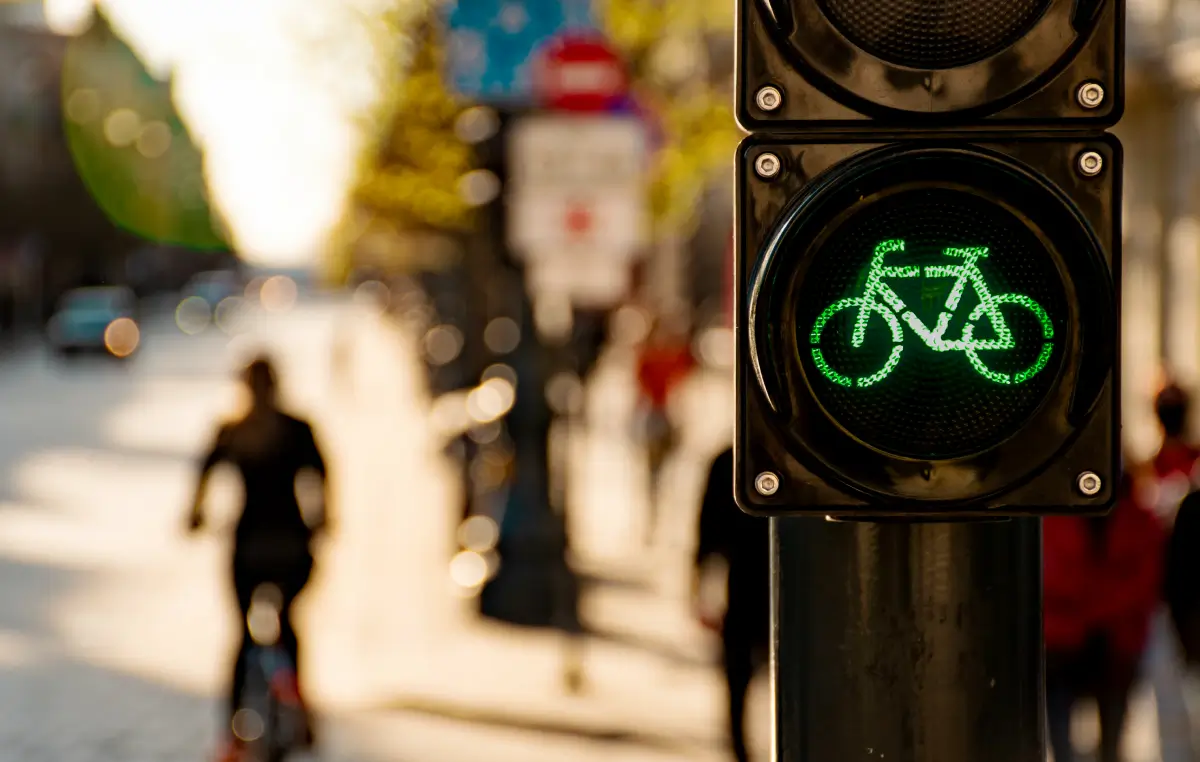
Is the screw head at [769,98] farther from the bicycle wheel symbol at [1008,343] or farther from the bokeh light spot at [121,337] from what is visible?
the bokeh light spot at [121,337]

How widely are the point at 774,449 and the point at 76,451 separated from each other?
2784 cm

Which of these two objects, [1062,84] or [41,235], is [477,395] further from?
[41,235]

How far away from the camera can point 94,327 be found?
201 ft

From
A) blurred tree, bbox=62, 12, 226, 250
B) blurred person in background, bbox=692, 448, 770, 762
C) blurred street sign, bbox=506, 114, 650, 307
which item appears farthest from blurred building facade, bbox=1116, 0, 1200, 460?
blurred tree, bbox=62, 12, 226, 250

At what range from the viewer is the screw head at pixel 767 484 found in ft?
8.18

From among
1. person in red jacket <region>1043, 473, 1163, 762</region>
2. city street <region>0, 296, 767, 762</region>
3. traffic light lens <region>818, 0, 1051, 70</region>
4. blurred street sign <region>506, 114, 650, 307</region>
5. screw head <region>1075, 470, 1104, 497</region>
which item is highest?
blurred street sign <region>506, 114, 650, 307</region>

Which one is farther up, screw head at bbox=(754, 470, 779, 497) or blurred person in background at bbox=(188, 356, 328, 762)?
screw head at bbox=(754, 470, 779, 497)

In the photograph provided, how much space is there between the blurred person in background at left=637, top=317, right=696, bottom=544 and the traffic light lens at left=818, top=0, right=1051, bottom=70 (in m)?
14.5

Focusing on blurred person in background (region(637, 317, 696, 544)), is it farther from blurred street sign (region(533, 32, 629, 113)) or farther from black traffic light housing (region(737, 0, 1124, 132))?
black traffic light housing (region(737, 0, 1124, 132))

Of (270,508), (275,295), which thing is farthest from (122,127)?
(270,508)

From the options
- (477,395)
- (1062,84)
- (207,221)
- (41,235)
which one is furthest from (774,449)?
(207,221)

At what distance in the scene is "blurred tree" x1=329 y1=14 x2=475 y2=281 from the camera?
29.4 metres

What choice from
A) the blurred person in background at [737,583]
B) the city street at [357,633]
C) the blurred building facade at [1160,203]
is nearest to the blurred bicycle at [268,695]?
the city street at [357,633]

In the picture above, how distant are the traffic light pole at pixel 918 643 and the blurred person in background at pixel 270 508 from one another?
21.5 feet
